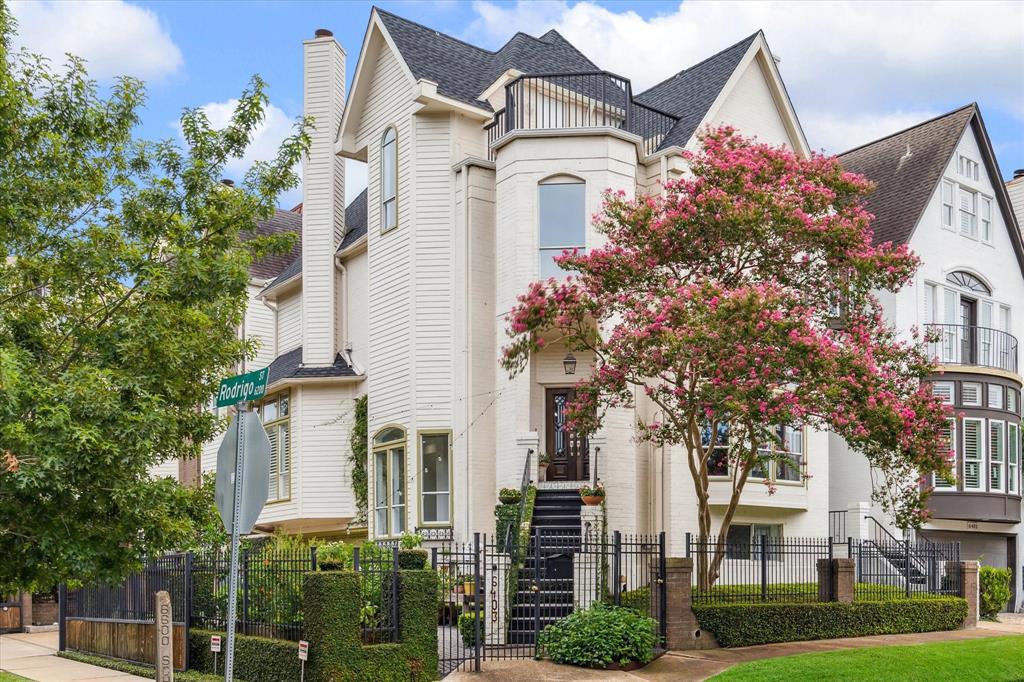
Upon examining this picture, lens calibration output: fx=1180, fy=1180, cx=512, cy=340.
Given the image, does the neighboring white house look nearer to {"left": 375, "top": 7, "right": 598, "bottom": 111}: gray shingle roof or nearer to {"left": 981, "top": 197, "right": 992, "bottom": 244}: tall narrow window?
{"left": 981, "top": 197, "right": 992, "bottom": 244}: tall narrow window

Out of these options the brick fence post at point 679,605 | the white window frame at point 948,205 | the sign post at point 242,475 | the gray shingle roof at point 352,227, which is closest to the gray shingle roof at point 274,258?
the gray shingle roof at point 352,227

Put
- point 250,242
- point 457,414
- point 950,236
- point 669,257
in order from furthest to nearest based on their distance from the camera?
point 950,236 → point 457,414 → point 669,257 → point 250,242

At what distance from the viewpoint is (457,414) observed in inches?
1013

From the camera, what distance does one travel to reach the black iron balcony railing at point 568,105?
25.7 metres

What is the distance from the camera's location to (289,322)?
108ft

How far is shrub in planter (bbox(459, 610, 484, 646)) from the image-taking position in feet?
58.4

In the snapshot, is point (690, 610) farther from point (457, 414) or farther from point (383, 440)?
point (383, 440)

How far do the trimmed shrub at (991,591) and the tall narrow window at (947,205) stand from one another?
9800 mm

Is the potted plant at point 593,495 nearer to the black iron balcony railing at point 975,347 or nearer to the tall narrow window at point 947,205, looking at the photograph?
the black iron balcony railing at point 975,347

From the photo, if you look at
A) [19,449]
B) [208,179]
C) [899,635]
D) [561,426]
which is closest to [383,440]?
[561,426]

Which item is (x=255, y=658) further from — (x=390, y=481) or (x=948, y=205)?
(x=948, y=205)

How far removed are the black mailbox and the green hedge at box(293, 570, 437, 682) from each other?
3.91 meters

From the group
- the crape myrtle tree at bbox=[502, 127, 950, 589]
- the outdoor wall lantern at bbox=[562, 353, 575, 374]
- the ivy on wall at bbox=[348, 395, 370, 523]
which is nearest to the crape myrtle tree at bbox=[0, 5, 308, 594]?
the crape myrtle tree at bbox=[502, 127, 950, 589]

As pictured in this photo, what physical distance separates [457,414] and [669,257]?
7190 millimetres
